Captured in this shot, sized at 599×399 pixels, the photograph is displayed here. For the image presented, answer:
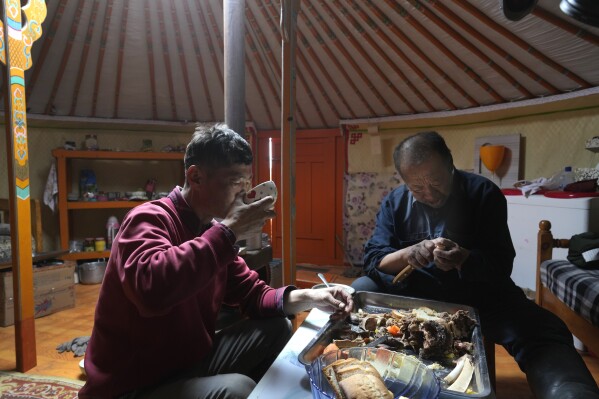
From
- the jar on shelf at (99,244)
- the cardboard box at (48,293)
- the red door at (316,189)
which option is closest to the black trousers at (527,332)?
the cardboard box at (48,293)

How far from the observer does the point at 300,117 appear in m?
4.38

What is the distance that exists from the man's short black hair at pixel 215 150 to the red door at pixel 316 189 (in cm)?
333

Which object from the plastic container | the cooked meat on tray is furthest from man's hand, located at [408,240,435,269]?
the plastic container

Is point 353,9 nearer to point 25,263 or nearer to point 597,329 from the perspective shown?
point 597,329

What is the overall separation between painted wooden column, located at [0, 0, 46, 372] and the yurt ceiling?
1192mm

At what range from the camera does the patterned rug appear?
177 centimetres

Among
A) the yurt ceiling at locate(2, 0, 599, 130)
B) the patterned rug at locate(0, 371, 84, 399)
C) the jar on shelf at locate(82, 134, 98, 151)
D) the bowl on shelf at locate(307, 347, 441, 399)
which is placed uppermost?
the yurt ceiling at locate(2, 0, 599, 130)

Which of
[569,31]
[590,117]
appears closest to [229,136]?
[569,31]

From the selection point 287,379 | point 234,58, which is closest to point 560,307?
point 287,379

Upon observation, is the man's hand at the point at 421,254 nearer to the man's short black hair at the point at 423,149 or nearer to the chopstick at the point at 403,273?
the chopstick at the point at 403,273

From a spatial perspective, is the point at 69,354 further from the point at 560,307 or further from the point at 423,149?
the point at 560,307

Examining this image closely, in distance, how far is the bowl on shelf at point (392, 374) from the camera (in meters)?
0.63

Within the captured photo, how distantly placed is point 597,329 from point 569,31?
1720 millimetres

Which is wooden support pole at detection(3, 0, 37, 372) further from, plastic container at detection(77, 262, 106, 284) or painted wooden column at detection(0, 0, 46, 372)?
plastic container at detection(77, 262, 106, 284)
